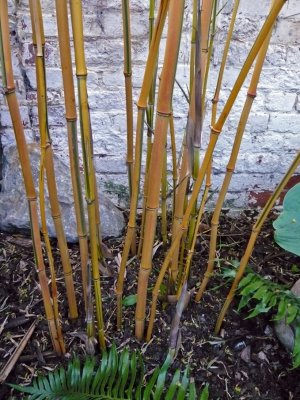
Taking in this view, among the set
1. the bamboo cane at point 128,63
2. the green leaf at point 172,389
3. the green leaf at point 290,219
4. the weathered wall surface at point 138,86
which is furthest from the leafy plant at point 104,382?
the weathered wall surface at point 138,86

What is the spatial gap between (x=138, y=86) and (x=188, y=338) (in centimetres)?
79

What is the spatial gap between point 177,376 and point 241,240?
66 cm

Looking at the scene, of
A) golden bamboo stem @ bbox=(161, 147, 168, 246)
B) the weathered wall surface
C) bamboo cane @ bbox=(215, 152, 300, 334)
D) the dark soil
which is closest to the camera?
bamboo cane @ bbox=(215, 152, 300, 334)

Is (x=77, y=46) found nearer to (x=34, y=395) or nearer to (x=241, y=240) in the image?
(x=34, y=395)

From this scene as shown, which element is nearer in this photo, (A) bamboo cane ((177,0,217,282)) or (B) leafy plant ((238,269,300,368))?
(A) bamboo cane ((177,0,217,282))

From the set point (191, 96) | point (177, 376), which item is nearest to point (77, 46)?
point (191, 96)

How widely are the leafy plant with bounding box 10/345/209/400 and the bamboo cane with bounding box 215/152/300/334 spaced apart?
0.21 metres

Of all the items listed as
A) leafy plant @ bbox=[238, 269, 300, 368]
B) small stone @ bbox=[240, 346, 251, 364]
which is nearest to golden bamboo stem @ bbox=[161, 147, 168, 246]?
leafy plant @ bbox=[238, 269, 300, 368]

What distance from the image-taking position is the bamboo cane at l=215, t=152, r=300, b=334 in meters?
0.87

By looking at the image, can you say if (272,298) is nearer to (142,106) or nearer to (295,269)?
(295,269)

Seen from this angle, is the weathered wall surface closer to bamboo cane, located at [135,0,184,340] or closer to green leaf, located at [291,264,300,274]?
green leaf, located at [291,264,300,274]

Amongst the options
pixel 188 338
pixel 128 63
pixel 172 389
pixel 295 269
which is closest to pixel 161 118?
pixel 128 63

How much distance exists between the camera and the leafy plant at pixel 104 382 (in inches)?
38.1

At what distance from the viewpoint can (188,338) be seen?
1.17 m
